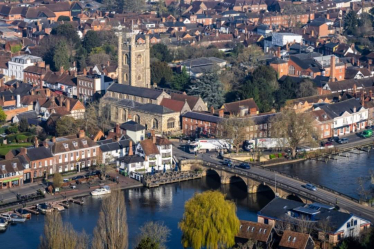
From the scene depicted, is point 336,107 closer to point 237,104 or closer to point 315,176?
point 237,104

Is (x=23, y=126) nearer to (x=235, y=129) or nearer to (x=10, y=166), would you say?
(x=10, y=166)

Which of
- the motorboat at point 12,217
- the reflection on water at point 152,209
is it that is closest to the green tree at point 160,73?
the reflection on water at point 152,209

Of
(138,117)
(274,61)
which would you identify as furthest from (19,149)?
(274,61)

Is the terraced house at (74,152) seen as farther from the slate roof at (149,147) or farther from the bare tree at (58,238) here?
the bare tree at (58,238)

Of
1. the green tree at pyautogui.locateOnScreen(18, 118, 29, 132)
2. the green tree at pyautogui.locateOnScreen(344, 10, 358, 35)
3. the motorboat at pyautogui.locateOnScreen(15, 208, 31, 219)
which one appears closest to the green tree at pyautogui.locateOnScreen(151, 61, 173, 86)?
the green tree at pyautogui.locateOnScreen(18, 118, 29, 132)

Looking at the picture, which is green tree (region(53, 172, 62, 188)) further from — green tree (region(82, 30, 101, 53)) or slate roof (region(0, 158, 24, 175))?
green tree (region(82, 30, 101, 53))

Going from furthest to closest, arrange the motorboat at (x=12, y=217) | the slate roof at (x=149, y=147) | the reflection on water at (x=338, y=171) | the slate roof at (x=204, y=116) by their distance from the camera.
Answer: the slate roof at (x=204, y=116), the slate roof at (x=149, y=147), the reflection on water at (x=338, y=171), the motorboat at (x=12, y=217)

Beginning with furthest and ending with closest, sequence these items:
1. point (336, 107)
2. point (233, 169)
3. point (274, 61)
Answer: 1. point (274, 61)
2. point (336, 107)
3. point (233, 169)
